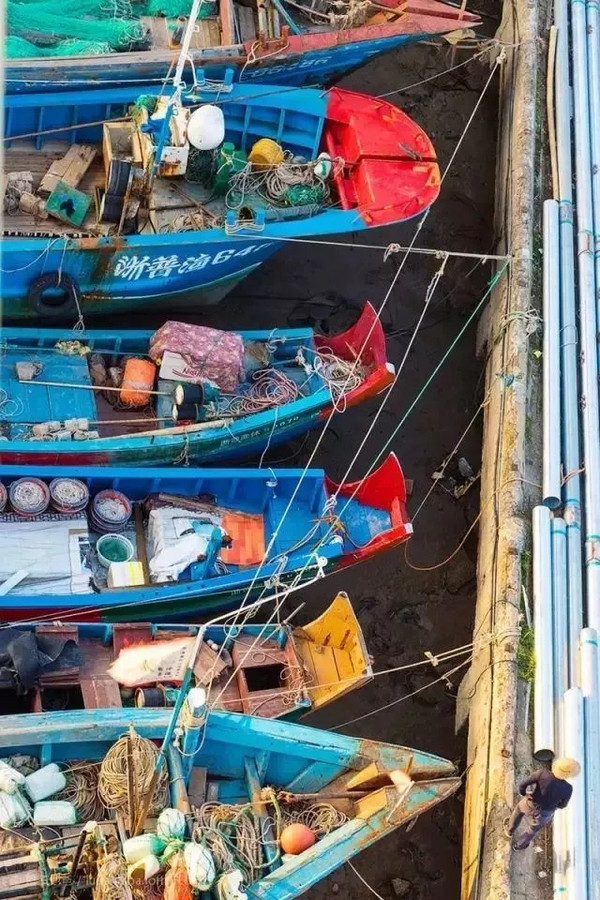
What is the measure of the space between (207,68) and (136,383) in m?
3.74

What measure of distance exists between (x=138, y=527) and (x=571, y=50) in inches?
346

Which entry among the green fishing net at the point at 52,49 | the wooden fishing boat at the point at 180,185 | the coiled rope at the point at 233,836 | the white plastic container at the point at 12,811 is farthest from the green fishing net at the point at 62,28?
the coiled rope at the point at 233,836

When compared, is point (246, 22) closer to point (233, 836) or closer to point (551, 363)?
point (551, 363)

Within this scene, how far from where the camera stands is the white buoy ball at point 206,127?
Result: 1256cm

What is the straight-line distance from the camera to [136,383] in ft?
40.0

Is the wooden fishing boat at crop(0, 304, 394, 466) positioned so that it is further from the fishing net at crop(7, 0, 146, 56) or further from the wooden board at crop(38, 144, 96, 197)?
the fishing net at crop(7, 0, 146, 56)

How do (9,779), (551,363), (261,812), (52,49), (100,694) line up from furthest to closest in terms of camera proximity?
(52,49) → (551,363) → (100,694) → (261,812) → (9,779)

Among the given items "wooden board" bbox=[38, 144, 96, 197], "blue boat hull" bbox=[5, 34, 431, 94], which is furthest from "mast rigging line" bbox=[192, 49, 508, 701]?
"wooden board" bbox=[38, 144, 96, 197]

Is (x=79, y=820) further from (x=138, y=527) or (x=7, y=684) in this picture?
(x=138, y=527)

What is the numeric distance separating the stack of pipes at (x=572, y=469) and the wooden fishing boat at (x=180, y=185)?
1884 millimetres

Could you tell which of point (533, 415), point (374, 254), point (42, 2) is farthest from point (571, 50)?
point (42, 2)

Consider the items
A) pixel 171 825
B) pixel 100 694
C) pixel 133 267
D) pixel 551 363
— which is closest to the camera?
pixel 171 825

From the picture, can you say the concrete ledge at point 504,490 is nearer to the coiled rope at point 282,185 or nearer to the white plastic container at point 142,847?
the coiled rope at point 282,185

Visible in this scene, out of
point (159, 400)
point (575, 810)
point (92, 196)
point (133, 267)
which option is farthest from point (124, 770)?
point (92, 196)
